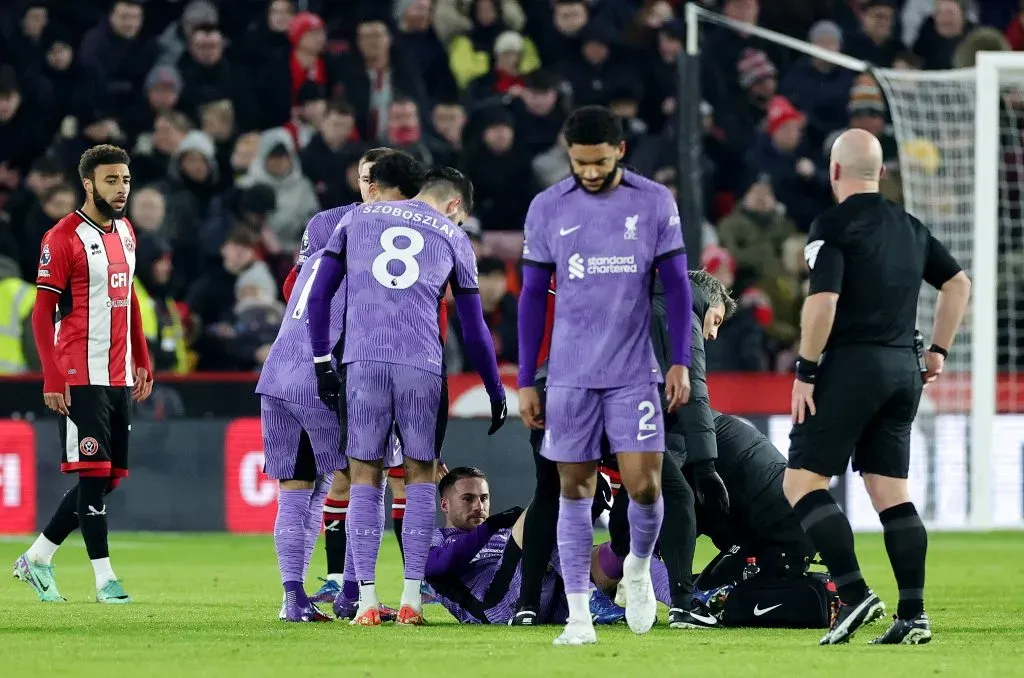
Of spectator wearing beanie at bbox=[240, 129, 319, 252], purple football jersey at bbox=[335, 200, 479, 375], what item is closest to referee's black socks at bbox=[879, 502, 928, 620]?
purple football jersey at bbox=[335, 200, 479, 375]

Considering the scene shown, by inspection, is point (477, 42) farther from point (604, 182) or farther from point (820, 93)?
point (604, 182)

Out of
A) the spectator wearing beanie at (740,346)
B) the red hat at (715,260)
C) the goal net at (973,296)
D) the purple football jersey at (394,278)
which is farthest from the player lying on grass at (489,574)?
the red hat at (715,260)

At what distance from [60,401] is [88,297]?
59 centimetres

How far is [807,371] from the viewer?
288 inches

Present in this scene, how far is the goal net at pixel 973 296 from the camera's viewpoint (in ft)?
49.2

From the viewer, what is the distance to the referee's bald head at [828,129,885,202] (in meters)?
7.38

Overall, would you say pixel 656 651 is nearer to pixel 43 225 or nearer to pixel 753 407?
pixel 753 407

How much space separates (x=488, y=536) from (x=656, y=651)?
1.74 m

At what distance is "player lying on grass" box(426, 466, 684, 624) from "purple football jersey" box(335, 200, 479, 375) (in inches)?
35.9

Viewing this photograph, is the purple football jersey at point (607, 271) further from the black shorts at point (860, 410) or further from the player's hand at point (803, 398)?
the black shorts at point (860, 410)

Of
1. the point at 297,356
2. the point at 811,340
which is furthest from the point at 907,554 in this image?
the point at 297,356

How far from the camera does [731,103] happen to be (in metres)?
19.1

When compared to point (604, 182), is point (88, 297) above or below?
below

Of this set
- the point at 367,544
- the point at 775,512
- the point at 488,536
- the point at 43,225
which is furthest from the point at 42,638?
the point at 43,225
